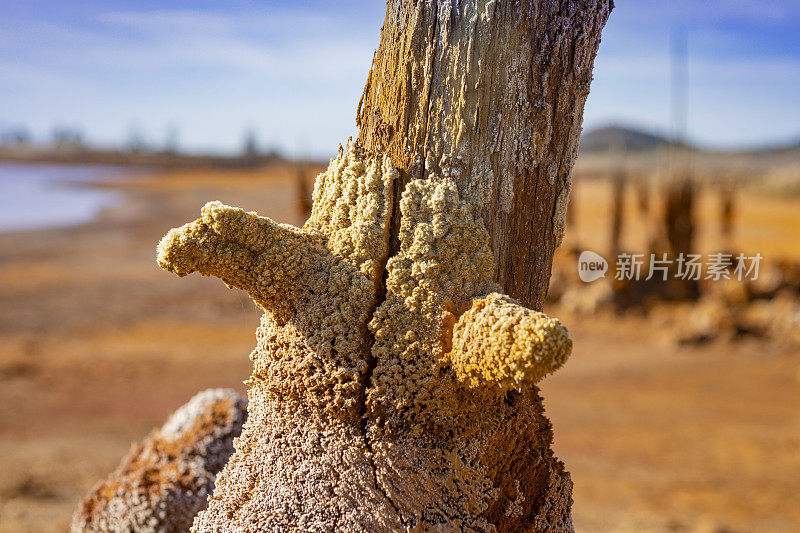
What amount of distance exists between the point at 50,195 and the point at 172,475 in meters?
39.8

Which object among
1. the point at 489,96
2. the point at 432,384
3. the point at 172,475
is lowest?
the point at 172,475

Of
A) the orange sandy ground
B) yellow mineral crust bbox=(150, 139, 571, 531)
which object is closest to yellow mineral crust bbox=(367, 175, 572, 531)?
yellow mineral crust bbox=(150, 139, 571, 531)

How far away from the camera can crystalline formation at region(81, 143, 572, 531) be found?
1.83 meters

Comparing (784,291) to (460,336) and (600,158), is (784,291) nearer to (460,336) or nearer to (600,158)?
(460,336)

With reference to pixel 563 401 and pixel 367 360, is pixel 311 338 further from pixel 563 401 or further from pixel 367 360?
pixel 563 401

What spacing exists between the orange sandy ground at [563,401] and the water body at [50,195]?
1235cm

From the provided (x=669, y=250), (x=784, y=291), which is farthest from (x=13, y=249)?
(x=784, y=291)

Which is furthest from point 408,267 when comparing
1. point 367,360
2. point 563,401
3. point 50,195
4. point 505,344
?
point 50,195

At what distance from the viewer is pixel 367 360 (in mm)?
1890

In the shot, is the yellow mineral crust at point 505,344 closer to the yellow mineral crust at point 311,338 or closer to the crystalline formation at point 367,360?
the crystalline formation at point 367,360

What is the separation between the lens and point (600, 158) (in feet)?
273

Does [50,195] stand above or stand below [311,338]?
below

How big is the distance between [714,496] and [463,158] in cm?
581

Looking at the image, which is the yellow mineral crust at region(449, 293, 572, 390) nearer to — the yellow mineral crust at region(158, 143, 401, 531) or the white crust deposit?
the yellow mineral crust at region(158, 143, 401, 531)
